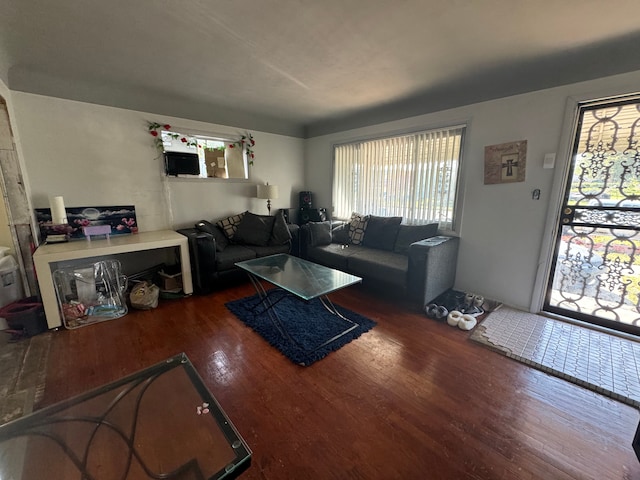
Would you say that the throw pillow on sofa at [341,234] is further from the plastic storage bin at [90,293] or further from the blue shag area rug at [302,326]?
the plastic storage bin at [90,293]

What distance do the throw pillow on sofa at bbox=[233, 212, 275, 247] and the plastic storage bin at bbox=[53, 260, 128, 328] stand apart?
4.63ft

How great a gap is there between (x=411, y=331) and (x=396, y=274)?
2.00ft

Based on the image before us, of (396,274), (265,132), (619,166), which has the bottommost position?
(396,274)

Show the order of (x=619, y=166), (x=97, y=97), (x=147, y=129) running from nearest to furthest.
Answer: (x=619, y=166)
(x=97, y=97)
(x=147, y=129)

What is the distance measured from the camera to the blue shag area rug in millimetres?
1986

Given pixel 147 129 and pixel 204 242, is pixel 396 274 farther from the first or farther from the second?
pixel 147 129

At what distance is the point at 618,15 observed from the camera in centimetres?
157

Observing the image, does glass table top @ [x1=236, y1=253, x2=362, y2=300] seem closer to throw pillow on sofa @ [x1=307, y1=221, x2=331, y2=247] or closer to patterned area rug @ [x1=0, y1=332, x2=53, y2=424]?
throw pillow on sofa @ [x1=307, y1=221, x2=331, y2=247]

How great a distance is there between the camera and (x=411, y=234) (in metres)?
3.19

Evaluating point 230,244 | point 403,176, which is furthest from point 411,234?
point 230,244

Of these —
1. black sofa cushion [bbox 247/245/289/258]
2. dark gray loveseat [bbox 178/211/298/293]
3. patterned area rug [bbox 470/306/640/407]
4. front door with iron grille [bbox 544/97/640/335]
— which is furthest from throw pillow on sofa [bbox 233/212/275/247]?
front door with iron grille [bbox 544/97/640/335]

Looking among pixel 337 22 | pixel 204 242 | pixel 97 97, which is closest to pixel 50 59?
pixel 97 97

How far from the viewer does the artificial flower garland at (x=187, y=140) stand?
314 cm

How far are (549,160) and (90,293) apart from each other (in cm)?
461
